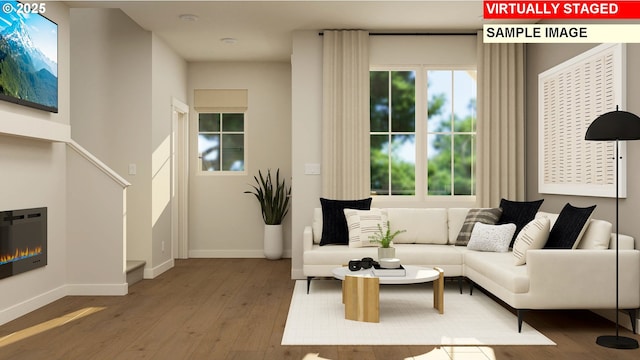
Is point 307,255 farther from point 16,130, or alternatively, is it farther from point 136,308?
point 16,130

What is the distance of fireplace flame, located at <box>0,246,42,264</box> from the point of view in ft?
14.7

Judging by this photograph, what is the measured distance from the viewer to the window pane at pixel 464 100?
22.2 feet

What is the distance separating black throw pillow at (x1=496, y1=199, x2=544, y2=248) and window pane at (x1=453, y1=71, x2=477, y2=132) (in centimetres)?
124

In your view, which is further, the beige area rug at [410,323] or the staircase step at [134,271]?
the staircase step at [134,271]

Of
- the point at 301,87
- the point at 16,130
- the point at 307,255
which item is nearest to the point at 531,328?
the point at 307,255

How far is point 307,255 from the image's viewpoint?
5.64m

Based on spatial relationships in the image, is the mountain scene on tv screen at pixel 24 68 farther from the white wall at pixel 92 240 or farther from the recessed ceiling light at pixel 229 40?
the recessed ceiling light at pixel 229 40

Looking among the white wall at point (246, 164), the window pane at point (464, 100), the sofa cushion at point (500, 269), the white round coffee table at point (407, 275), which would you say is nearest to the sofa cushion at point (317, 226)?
the white round coffee table at point (407, 275)

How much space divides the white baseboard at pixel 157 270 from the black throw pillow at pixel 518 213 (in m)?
3.80

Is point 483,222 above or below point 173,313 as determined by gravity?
above

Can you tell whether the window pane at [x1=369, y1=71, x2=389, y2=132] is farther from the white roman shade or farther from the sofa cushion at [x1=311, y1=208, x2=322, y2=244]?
the white roman shade

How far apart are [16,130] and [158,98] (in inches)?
100

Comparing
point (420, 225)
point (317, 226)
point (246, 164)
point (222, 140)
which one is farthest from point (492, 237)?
point (222, 140)

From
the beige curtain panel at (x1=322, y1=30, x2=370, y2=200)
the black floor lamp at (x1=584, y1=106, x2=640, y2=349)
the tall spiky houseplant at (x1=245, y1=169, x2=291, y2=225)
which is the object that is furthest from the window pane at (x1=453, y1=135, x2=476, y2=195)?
the black floor lamp at (x1=584, y1=106, x2=640, y2=349)
